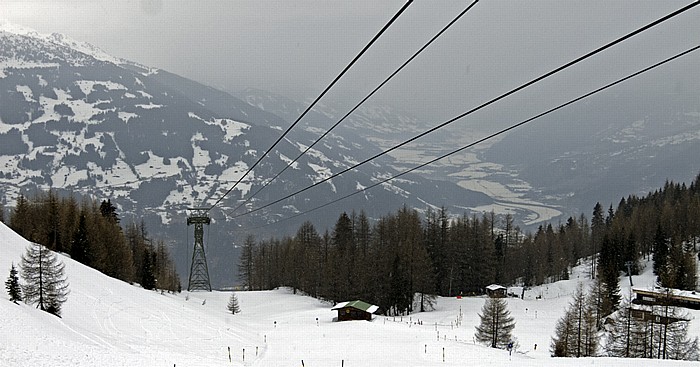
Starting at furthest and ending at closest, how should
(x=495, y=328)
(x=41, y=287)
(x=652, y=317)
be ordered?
(x=495, y=328) → (x=652, y=317) → (x=41, y=287)

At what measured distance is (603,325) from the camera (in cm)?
5653

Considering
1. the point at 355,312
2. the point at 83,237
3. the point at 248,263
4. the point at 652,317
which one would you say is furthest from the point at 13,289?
the point at 248,263

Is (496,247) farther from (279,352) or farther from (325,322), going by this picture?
(279,352)

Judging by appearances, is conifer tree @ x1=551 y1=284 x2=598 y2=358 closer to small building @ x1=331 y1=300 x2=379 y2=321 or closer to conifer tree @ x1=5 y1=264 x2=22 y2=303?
small building @ x1=331 y1=300 x2=379 y2=321

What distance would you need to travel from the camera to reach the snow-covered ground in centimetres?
2736

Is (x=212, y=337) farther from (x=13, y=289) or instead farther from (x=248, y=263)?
A: (x=248, y=263)

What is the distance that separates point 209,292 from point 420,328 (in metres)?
50.6

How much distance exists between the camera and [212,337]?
4356cm

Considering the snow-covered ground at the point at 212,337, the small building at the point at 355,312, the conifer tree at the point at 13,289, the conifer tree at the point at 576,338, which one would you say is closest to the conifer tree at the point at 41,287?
the conifer tree at the point at 13,289

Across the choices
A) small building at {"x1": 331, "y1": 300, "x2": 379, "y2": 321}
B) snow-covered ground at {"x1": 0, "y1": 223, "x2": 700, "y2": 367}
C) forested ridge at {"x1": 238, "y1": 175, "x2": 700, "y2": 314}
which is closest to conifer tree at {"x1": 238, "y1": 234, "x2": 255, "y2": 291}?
forested ridge at {"x1": 238, "y1": 175, "x2": 700, "y2": 314}

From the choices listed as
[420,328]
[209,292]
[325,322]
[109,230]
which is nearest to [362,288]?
[325,322]

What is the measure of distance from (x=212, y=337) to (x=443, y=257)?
54435mm

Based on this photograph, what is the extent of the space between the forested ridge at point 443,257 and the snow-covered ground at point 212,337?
9.38 metres

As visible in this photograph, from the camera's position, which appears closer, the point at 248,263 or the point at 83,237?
the point at 83,237
